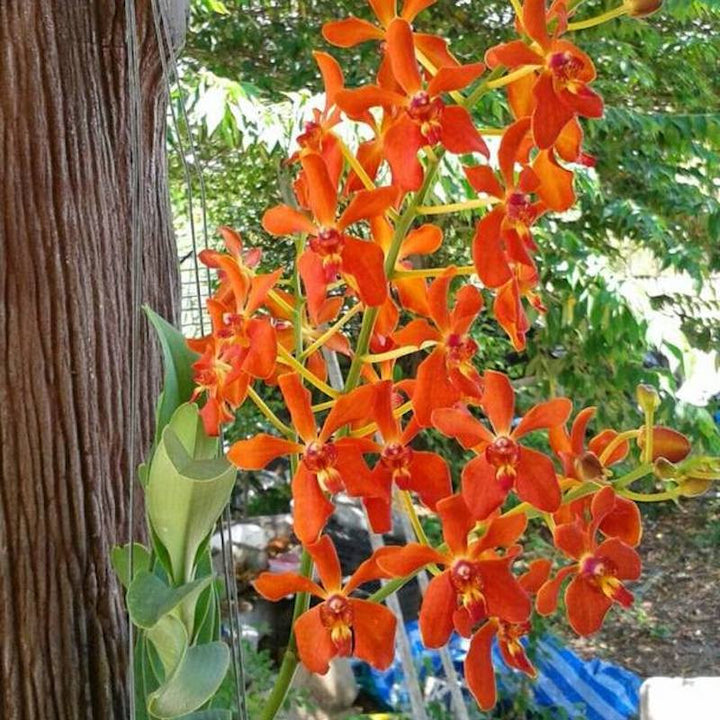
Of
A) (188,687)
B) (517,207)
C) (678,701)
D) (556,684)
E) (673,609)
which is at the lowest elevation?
(673,609)

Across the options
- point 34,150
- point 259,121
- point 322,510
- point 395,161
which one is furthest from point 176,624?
point 259,121

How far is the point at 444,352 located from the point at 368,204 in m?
0.07

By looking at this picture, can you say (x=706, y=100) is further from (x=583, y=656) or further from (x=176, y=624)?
(x=176, y=624)

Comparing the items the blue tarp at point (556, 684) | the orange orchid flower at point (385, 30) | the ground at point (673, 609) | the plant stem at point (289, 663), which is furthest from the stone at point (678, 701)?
the orange orchid flower at point (385, 30)

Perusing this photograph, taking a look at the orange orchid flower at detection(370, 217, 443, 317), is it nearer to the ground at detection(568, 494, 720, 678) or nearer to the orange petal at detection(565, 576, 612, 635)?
the orange petal at detection(565, 576, 612, 635)

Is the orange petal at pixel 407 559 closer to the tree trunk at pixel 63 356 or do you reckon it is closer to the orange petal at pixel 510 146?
the orange petal at pixel 510 146

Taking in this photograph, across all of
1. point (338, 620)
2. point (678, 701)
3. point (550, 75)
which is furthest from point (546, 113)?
point (678, 701)

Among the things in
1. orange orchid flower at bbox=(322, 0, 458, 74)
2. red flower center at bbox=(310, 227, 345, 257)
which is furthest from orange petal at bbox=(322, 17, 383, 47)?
red flower center at bbox=(310, 227, 345, 257)

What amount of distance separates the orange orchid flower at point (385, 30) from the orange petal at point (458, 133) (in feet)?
0.20

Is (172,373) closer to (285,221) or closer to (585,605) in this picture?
(285,221)

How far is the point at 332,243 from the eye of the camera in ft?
1.44

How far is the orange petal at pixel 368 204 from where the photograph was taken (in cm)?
45

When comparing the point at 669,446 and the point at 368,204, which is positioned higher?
the point at 368,204

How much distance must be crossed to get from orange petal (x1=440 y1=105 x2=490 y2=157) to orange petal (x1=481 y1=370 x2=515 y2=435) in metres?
0.10
